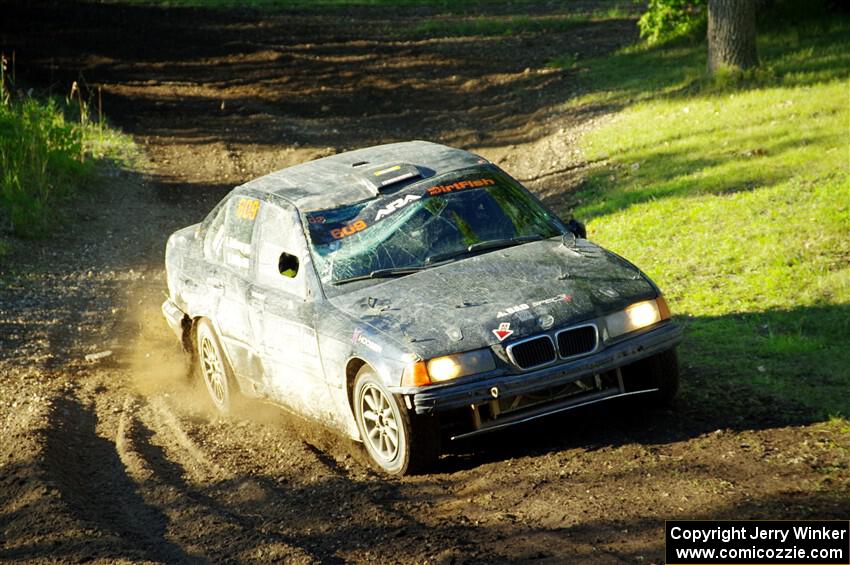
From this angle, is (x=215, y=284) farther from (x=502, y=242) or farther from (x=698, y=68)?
(x=698, y=68)

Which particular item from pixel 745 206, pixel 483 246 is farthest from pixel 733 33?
pixel 483 246

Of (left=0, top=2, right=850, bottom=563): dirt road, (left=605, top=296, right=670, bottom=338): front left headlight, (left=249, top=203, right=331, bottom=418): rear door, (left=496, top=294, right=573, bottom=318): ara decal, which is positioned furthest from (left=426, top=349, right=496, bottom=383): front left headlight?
(left=249, top=203, right=331, bottom=418): rear door

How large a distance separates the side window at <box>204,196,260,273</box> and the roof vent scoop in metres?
0.91

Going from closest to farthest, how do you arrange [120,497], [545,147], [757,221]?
[120,497] < [757,221] < [545,147]

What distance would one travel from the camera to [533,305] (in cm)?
667

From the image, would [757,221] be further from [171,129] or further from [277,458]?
[171,129]

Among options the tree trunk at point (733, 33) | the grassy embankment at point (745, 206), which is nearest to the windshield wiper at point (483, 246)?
the grassy embankment at point (745, 206)

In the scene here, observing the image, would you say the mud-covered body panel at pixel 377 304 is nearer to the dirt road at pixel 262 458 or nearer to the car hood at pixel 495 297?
the car hood at pixel 495 297

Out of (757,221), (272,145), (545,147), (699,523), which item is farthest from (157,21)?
(699,523)

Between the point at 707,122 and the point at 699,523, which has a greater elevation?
the point at 707,122

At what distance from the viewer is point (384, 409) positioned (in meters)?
6.71

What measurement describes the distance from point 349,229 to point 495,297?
1381 millimetres

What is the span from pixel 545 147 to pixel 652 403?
11012 millimetres

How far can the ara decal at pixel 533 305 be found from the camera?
6.61m
